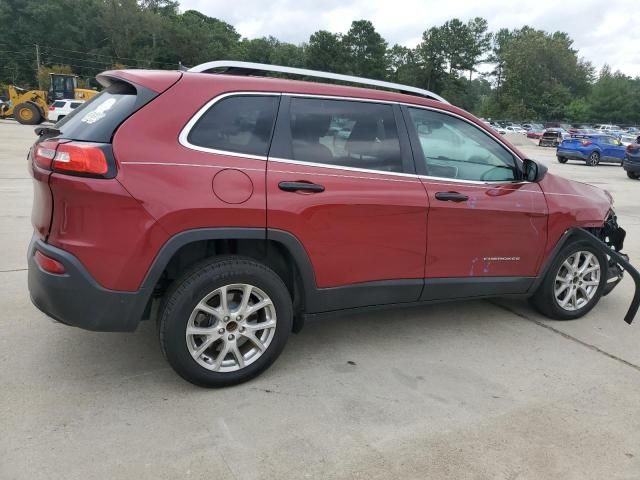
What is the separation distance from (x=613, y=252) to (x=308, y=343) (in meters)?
2.61

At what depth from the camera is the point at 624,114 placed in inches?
2990

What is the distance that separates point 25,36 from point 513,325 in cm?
9242

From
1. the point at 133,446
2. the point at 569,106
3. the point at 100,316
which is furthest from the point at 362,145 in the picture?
the point at 569,106

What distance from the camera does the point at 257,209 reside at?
9.50 feet

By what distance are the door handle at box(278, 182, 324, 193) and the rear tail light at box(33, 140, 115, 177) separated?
91 cm

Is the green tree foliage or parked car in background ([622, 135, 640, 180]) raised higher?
the green tree foliage

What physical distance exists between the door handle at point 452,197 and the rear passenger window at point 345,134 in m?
0.33

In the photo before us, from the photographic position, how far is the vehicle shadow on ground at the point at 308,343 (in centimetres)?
317

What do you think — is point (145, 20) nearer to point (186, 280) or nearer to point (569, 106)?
point (569, 106)

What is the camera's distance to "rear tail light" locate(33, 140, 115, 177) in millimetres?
2615

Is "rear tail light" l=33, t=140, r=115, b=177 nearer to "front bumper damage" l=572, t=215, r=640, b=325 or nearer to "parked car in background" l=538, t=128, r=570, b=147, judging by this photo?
"front bumper damage" l=572, t=215, r=640, b=325

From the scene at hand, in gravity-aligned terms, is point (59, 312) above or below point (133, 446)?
above

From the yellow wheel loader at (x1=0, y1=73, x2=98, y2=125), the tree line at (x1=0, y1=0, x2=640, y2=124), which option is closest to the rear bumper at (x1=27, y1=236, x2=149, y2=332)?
the yellow wheel loader at (x1=0, y1=73, x2=98, y2=125)

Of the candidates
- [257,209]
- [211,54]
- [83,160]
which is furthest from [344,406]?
[211,54]
